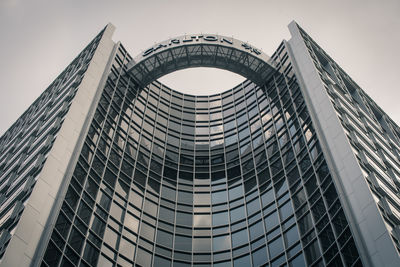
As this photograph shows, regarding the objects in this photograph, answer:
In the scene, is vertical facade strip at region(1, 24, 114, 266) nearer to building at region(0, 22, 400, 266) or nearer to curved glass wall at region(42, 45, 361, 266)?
building at region(0, 22, 400, 266)

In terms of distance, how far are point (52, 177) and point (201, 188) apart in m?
21.5

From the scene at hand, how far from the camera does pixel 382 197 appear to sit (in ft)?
116

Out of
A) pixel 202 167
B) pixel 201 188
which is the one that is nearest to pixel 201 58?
pixel 202 167

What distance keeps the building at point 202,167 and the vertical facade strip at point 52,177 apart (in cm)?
12

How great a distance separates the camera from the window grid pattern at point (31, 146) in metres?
36.1

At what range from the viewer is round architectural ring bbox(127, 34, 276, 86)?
6178cm

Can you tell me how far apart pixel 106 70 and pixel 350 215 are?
108 ft

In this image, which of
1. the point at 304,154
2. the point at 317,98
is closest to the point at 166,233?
the point at 304,154

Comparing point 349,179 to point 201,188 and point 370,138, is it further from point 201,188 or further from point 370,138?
point 201,188

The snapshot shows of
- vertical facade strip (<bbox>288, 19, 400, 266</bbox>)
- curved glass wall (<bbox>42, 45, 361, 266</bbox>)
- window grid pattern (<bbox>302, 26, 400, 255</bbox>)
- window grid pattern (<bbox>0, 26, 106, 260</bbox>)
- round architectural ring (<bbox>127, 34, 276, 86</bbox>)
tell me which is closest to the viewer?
vertical facade strip (<bbox>288, 19, 400, 266</bbox>)

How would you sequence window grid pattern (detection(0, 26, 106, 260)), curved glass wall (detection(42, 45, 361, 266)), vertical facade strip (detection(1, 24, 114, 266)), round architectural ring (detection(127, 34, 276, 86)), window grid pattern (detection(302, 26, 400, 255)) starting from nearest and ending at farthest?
vertical facade strip (detection(1, 24, 114, 266)) → window grid pattern (detection(302, 26, 400, 255)) → window grid pattern (detection(0, 26, 106, 260)) → curved glass wall (detection(42, 45, 361, 266)) → round architectural ring (detection(127, 34, 276, 86))

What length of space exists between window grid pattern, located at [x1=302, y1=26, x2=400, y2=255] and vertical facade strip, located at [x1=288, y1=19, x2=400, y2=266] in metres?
0.76

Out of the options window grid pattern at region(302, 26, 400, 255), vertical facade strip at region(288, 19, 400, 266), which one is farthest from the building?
window grid pattern at region(302, 26, 400, 255)

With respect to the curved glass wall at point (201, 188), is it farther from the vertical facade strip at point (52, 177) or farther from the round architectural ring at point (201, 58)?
the round architectural ring at point (201, 58)
